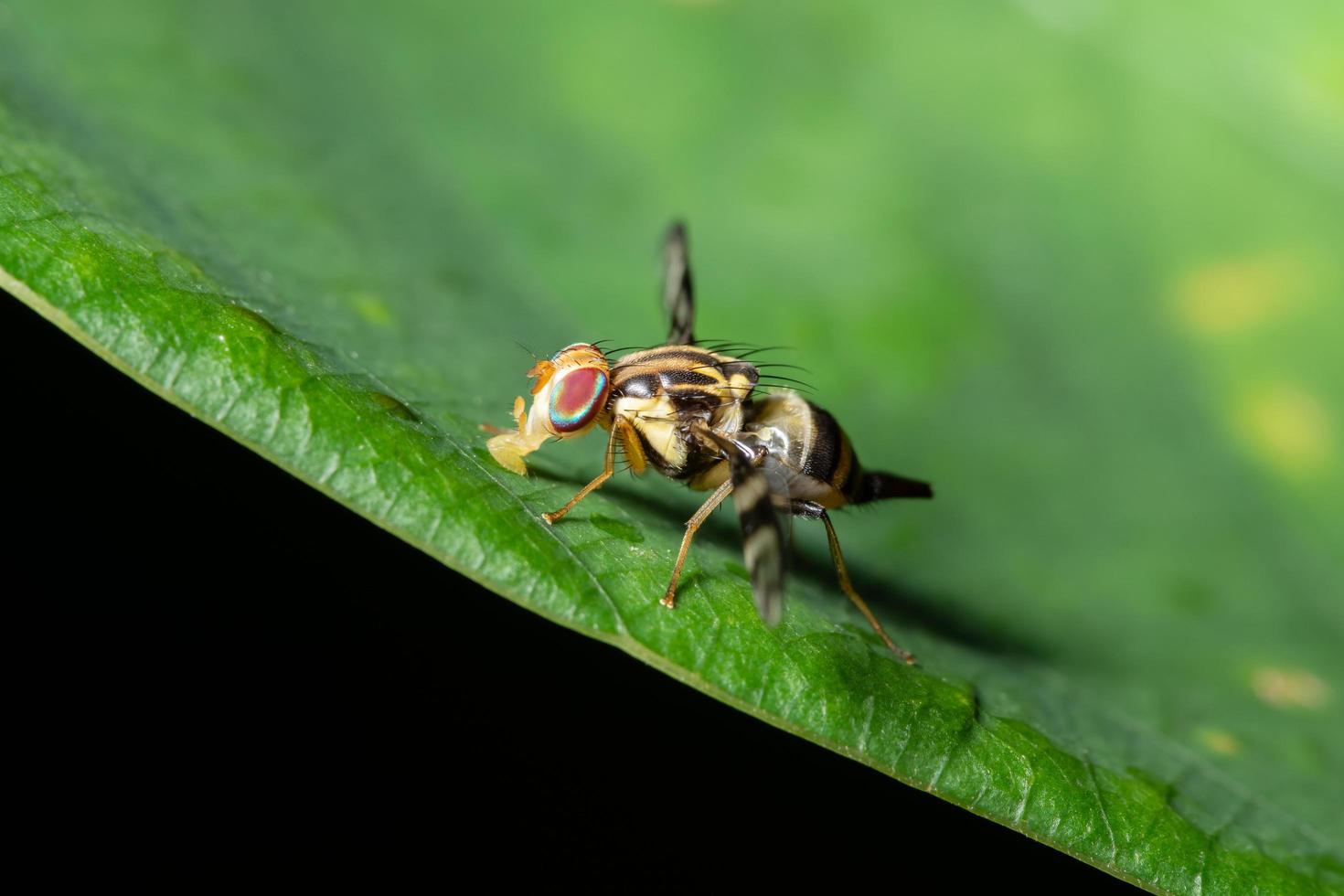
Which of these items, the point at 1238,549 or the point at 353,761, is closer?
the point at 353,761

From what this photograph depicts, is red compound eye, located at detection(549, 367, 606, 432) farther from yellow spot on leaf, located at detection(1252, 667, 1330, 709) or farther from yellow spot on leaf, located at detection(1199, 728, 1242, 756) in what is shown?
yellow spot on leaf, located at detection(1252, 667, 1330, 709)

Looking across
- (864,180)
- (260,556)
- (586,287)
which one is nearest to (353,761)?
(260,556)

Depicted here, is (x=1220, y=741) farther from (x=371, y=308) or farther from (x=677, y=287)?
(x=371, y=308)

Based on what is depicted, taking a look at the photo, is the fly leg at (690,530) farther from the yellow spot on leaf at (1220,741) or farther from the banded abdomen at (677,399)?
the yellow spot on leaf at (1220,741)

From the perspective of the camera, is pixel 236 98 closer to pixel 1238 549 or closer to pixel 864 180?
pixel 864 180

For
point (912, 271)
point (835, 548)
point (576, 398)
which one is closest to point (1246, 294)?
point (912, 271)

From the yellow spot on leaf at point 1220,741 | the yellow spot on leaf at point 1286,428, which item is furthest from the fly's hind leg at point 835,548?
the yellow spot on leaf at point 1286,428
